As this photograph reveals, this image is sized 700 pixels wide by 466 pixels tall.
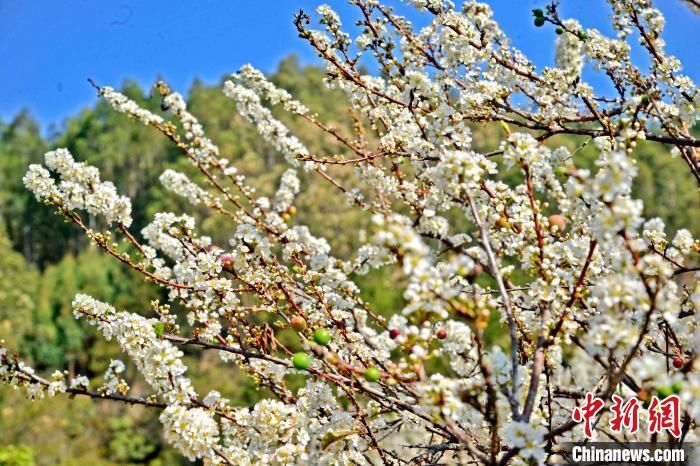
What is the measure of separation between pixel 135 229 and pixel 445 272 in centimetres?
3493

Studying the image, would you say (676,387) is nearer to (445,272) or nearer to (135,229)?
(445,272)

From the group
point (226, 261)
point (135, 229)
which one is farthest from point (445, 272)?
point (135, 229)

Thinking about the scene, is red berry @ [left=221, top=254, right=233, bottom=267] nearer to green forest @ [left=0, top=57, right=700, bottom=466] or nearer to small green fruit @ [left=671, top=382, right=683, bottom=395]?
green forest @ [left=0, top=57, right=700, bottom=466]

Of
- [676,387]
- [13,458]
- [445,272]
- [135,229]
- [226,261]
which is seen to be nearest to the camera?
[676,387]

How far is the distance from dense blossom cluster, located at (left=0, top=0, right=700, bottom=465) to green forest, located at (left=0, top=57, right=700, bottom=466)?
356 mm

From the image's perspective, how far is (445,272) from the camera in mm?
2223

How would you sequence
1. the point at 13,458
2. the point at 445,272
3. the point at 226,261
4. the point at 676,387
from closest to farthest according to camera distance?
the point at 676,387 < the point at 445,272 < the point at 226,261 < the point at 13,458

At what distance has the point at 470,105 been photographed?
3.00 meters

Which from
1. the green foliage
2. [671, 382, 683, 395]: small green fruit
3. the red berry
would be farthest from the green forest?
[671, 382, 683, 395]: small green fruit

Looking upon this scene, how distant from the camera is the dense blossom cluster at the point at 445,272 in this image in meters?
1.71

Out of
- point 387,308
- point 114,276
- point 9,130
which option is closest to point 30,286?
point 114,276

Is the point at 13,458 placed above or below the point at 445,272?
above

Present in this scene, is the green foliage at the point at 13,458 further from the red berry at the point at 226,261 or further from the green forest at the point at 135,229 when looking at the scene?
the red berry at the point at 226,261

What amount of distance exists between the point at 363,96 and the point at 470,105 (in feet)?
2.80
